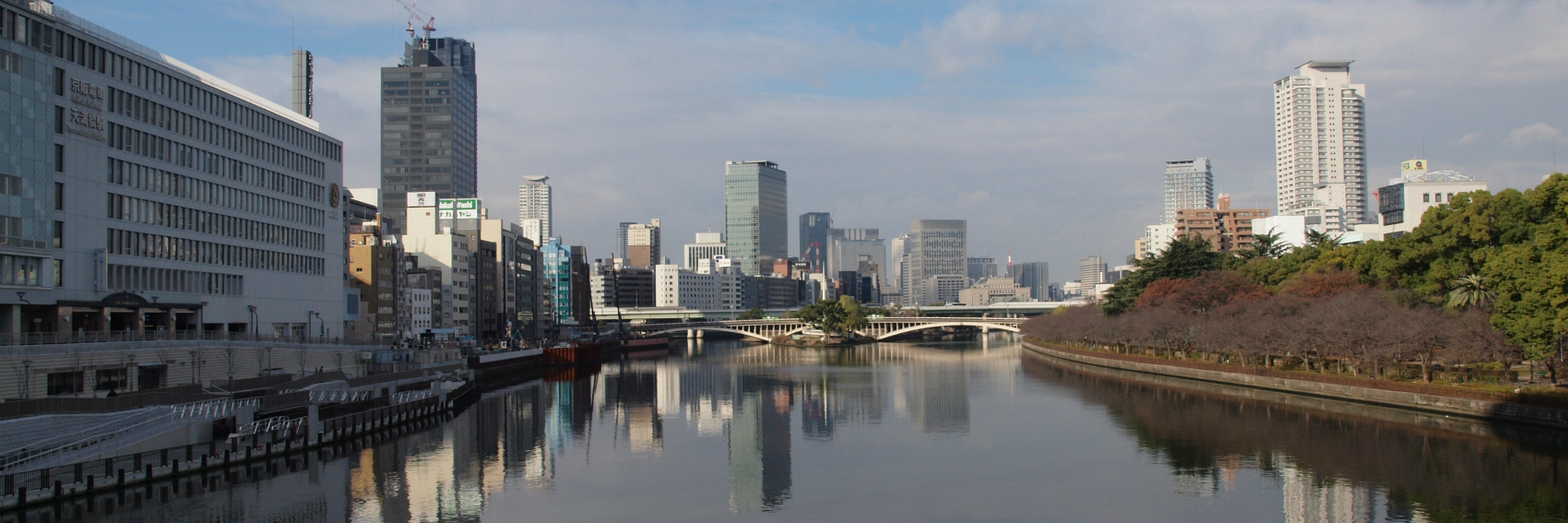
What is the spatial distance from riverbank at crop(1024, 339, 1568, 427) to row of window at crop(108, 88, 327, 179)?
55.2 m

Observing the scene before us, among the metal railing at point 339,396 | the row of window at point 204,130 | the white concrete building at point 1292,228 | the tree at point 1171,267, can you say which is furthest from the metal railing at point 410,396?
the white concrete building at point 1292,228

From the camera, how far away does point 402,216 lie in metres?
161

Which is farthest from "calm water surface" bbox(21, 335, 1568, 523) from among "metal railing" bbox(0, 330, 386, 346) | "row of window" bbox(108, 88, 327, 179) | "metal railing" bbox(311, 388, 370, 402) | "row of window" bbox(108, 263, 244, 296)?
"row of window" bbox(108, 88, 327, 179)

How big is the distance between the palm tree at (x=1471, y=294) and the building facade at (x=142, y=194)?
56.9 m

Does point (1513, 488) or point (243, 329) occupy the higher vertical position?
point (243, 329)

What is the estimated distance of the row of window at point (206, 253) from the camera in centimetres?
4950

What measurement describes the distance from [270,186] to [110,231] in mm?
13910

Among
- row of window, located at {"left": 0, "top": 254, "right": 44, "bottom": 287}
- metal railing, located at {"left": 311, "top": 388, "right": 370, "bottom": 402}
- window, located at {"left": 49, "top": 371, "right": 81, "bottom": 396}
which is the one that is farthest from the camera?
metal railing, located at {"left": 311, "top": 388, "right": 370, "bottom": 402}

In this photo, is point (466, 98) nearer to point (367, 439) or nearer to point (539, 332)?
point (539, 332)

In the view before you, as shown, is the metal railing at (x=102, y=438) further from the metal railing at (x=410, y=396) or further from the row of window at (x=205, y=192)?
the row of window at (x=205, y=192)

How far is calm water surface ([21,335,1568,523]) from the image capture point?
29031 millimetres

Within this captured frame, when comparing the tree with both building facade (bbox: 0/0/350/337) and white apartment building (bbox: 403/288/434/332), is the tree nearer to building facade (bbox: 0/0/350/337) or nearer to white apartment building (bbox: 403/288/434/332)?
white apartment building (bbox: 403/288/434/332)

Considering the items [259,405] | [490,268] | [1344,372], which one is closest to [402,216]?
[490,268]

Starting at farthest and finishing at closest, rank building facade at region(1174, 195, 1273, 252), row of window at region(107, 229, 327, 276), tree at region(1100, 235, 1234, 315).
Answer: building facade at region(1174, 195, 1273, 252) → tree at region(1100, 235, 1234, 315) → row of window at region(107, 229, 327, 276)
